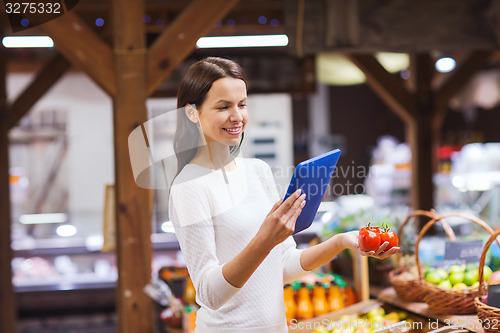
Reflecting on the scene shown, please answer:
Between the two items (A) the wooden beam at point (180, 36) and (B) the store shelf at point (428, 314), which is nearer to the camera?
(B) the store shelf at point (428, 314)

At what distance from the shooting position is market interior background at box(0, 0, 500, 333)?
9.71 feet

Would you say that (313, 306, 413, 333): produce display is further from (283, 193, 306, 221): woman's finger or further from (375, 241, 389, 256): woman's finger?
(283, 193, 306, 221): woman's finger

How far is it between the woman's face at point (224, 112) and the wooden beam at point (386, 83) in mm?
3271

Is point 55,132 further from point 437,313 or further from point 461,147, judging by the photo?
point 461,147

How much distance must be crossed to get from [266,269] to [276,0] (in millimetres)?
3524

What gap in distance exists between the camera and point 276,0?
4582mm

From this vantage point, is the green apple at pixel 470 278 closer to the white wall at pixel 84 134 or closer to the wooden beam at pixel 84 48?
the wooden beam at pixel 84 48

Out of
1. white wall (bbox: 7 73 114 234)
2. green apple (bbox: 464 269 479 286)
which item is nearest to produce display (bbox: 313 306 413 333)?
green apple (bbox: 464 269 479 286)

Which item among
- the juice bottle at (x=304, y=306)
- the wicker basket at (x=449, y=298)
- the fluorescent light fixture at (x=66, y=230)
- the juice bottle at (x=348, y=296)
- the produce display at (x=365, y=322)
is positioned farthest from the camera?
the fluorescent light fixture at (x=66, y=230)

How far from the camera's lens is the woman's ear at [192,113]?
1358 millimetres

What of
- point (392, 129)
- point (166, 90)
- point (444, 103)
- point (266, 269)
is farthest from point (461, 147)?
point (266, 269)

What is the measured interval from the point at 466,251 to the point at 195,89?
181 cm

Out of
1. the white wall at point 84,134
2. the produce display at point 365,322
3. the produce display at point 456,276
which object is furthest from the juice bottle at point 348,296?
the white wall at point 84,134

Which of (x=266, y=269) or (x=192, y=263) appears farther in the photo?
(x=266, y=269)
